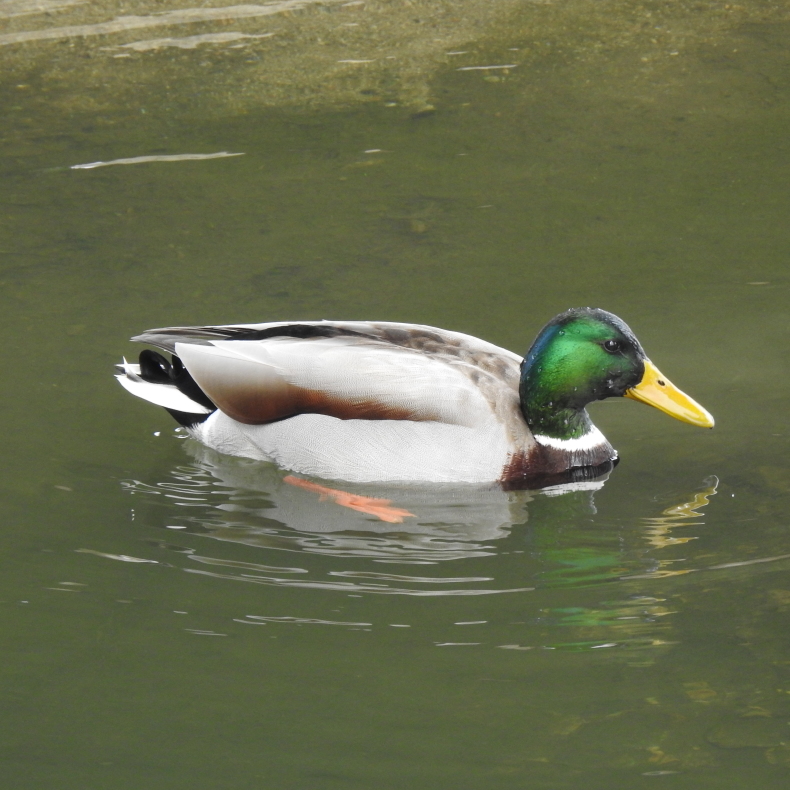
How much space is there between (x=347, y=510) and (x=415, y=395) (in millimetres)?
577

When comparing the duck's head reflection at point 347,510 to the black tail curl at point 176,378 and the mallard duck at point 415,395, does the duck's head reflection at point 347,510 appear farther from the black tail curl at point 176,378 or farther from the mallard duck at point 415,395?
the black tail curl at point 176,378

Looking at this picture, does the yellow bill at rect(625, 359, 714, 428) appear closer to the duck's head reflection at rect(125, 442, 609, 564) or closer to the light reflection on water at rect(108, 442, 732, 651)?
the light reflection on water at rect(108, 442, 732, 651)

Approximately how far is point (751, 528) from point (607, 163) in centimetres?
385

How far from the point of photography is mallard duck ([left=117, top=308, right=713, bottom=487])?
6004 millimetres

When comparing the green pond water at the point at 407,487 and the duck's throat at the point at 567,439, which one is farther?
the duck's throat at the point at 567,439

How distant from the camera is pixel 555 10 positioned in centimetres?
1067

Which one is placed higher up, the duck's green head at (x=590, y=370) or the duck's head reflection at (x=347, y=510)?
the duck's green head at (x=590, y=370)

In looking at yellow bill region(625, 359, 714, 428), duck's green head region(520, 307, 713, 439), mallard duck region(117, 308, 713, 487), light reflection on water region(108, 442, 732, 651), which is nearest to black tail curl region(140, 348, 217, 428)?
mallard duck region(117, 308, 713, 487)

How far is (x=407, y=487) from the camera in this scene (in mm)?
6086

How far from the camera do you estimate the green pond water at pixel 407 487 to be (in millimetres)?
4258

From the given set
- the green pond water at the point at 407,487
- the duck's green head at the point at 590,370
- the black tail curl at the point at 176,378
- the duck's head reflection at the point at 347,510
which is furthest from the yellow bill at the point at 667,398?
the black tail curl at the point at 176,378

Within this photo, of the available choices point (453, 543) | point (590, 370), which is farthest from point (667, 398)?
point (453, 543)

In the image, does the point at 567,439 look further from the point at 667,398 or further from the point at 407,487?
the point at 407,487

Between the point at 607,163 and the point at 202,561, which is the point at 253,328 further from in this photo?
the point at 607,163
